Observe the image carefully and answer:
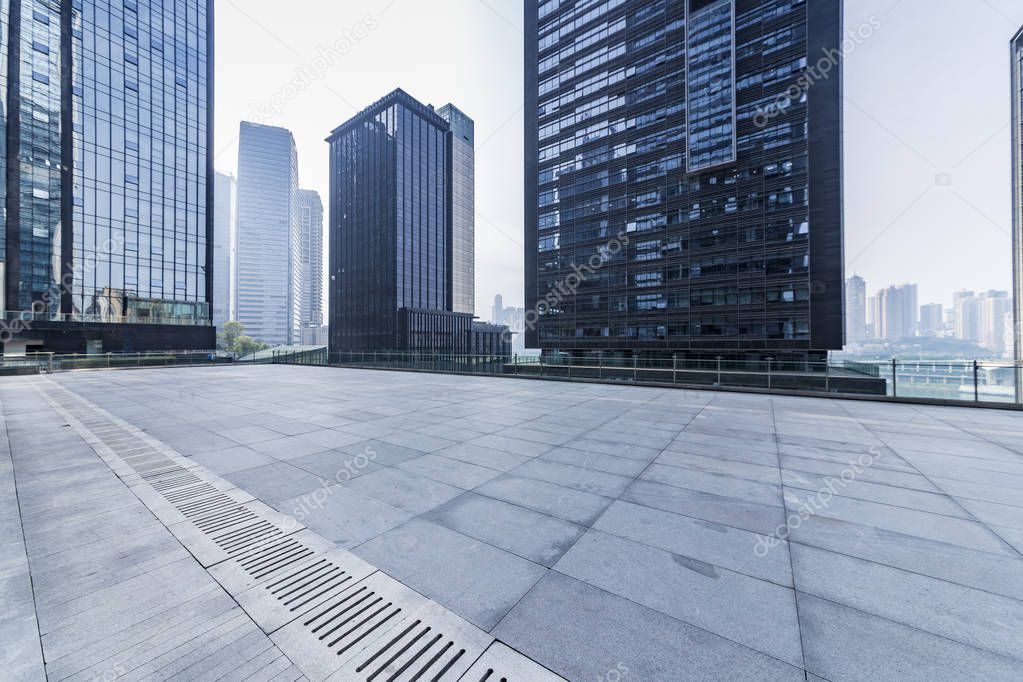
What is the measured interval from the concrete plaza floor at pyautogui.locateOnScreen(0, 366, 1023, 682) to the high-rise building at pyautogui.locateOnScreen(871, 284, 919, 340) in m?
135

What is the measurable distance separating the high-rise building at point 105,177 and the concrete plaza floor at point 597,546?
5695 cm

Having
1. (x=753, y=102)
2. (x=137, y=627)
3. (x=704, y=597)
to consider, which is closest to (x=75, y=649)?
(x=137, y=627)

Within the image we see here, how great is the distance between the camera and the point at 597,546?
344cm

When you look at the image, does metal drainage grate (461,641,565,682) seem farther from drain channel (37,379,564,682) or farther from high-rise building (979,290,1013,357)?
high-rise building (979,290,1013,357)

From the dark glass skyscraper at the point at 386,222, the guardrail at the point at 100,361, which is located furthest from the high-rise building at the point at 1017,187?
the dark glass skyscraper at the point at 386,222

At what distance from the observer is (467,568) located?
3.11 m

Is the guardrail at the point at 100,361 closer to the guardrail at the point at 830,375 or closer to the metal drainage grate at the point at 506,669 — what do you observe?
the guardrail at the point at 830,375

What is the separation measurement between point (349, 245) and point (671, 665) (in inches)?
4312

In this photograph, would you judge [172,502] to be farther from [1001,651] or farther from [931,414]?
[931,414]

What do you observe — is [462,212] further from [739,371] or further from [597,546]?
[597,546]

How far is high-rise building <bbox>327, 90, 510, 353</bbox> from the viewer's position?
90.1m

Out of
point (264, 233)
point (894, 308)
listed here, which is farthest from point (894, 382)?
point (264, 233)

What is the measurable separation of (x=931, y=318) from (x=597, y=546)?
500 ft

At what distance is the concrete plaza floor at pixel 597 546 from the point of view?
7.32ft
